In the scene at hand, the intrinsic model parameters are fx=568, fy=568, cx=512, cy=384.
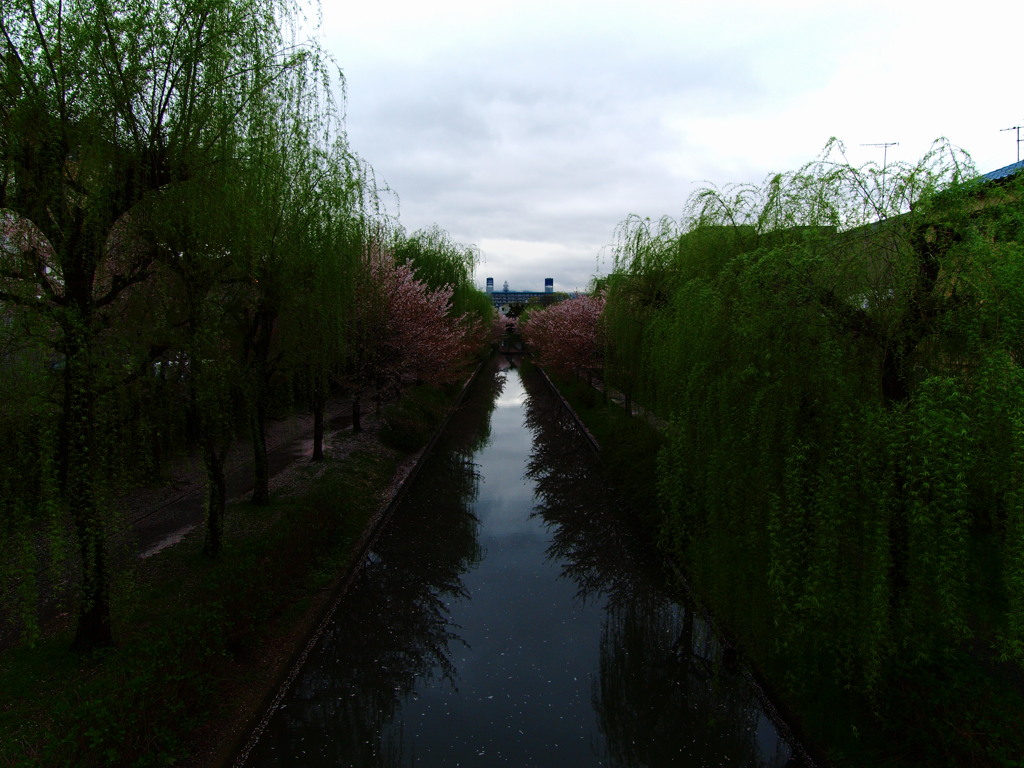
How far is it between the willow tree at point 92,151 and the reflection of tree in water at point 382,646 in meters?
2.13

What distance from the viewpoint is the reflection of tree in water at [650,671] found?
531 cm

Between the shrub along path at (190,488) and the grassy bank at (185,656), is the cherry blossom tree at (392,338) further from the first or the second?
the grassy bank at (185,656)

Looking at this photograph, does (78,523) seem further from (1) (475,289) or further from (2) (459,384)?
(1) (475,289)

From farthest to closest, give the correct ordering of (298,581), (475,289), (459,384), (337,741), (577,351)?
(475,289) → (459,384) → (577,351) → (298,581) → (337,741)

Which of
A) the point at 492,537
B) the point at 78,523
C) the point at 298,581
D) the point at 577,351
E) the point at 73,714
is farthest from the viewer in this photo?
the point at 577,351

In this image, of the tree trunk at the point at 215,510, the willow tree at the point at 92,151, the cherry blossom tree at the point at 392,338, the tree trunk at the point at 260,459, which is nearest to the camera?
the willow tree at the point at 92,151

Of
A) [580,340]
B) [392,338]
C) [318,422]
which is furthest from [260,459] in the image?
[580,340]

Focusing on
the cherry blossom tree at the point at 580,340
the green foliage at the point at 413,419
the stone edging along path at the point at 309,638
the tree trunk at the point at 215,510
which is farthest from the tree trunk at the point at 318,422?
the cherry blossom tree at the point at 580,340

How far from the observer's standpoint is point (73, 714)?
413cm

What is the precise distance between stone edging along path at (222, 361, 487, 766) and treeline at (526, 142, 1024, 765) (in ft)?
14.6

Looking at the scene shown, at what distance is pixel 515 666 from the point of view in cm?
659

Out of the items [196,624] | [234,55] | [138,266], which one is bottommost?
[196,624]

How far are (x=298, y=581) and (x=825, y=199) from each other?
26.4 feet

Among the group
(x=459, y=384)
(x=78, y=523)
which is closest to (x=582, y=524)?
(x=78, y=523)
